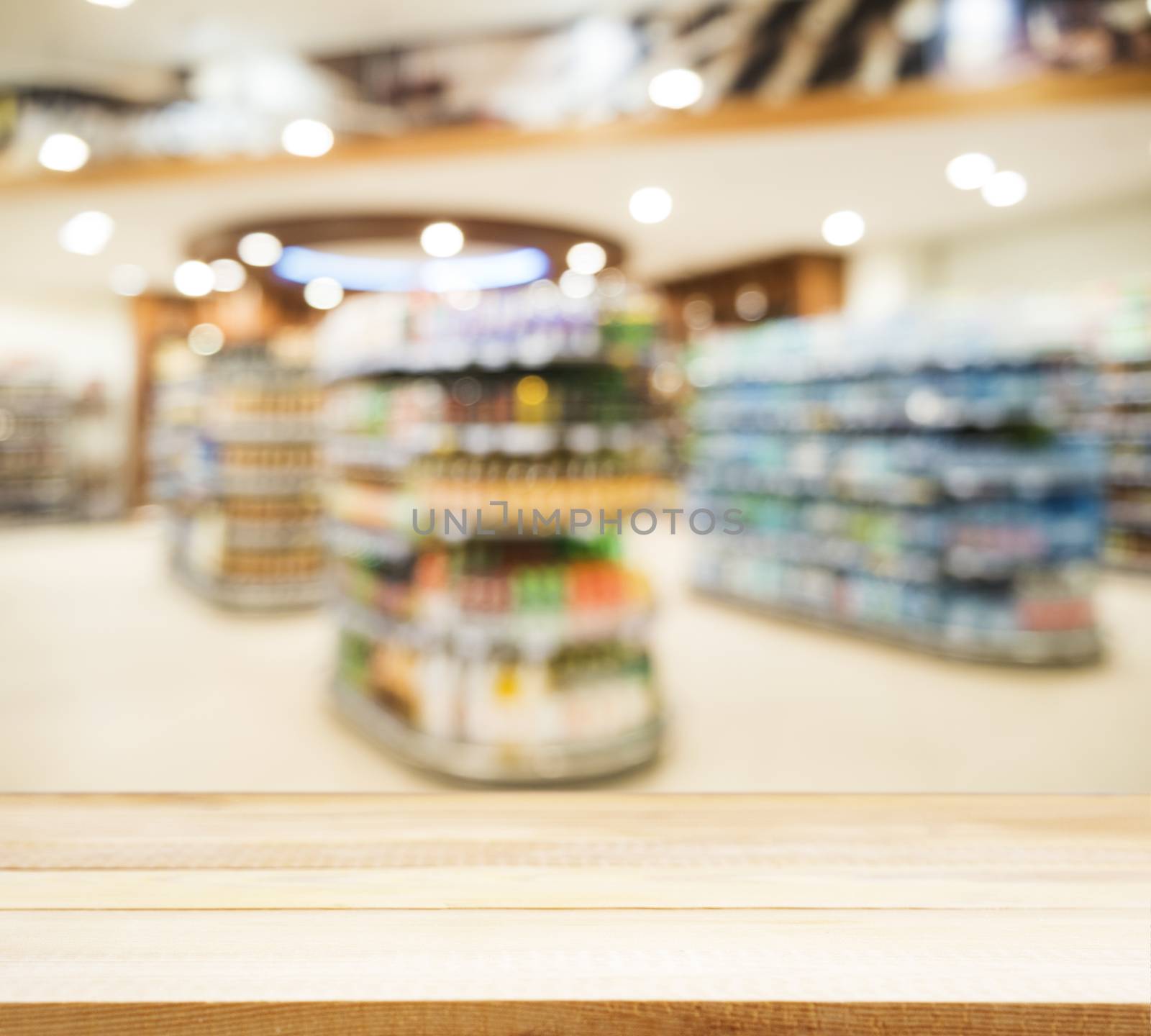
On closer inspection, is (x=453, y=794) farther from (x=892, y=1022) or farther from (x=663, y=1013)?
(x=892, y=1022)

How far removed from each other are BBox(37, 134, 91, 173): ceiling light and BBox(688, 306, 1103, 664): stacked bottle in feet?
16.1

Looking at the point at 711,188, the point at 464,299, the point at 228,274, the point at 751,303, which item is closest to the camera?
the point at 464,299

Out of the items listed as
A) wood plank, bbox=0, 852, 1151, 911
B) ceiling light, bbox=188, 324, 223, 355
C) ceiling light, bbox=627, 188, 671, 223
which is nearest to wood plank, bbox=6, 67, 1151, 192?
ceiling light, bbox=627, 188, 671, 223

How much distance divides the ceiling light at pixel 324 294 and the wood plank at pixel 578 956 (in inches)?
353

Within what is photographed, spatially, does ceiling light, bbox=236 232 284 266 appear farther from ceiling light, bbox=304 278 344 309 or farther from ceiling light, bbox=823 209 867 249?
ceiling light, bbox=823 209 867 249

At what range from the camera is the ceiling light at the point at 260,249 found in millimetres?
7820

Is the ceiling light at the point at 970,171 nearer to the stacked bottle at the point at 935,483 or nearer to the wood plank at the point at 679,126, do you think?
the stacked bottle at the point at 935,483

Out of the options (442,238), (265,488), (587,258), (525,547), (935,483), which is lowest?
(525,547)

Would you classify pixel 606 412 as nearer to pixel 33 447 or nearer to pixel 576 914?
pixel 576 914

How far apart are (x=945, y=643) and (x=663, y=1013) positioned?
5.34m

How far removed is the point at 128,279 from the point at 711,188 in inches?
314

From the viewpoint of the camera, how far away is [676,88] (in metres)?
4.37

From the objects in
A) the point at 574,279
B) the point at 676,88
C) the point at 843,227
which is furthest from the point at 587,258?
the point at 676,88

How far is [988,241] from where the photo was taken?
6.28 meters
